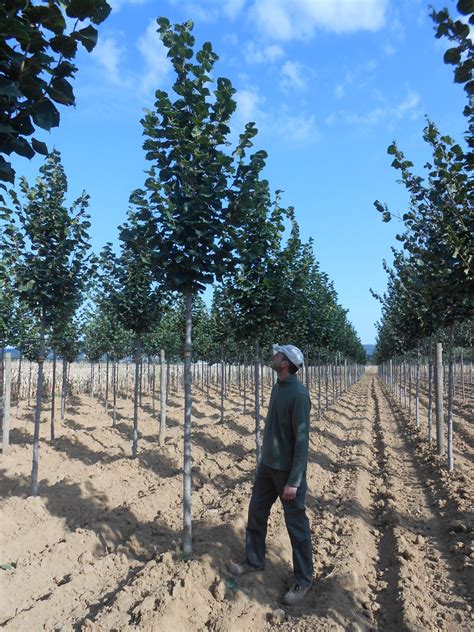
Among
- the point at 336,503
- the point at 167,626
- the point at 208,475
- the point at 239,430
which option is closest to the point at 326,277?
the point at 239,430

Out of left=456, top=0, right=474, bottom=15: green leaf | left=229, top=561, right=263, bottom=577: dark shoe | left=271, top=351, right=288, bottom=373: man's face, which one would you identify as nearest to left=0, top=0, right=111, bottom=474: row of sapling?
left=456, top=0, right=474, bottom=15: green leaf

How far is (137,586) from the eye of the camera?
13.9 ft

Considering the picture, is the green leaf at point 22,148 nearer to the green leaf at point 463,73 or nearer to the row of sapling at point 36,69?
the row of sapling at point 36,69

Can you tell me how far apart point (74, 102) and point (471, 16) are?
2476mm

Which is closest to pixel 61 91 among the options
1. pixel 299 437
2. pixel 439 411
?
pixel 299 437

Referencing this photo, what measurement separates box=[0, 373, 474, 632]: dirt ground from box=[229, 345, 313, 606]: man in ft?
0.62

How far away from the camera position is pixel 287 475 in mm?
4566

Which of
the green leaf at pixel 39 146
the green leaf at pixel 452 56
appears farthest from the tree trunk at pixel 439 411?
the green leaf at pixel 39 146

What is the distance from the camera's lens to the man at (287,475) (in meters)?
4.38

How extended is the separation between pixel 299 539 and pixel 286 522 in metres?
0.18

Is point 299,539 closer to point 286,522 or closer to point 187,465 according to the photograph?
point 286,522

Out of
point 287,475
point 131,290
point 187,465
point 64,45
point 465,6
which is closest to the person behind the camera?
point 64,45

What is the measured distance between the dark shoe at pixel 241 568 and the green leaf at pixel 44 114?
4034 millimetres

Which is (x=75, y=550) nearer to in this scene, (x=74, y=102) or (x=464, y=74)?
(x=74, y=102)
